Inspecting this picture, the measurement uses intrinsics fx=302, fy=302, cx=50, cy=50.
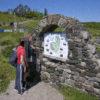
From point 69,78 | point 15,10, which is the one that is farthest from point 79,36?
point 15,10

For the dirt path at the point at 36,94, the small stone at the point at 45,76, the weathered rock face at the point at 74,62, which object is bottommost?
the dirt path at the point at 36,94

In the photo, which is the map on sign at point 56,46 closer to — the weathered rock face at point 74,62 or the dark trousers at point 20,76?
the weathered rock face at point 74,62

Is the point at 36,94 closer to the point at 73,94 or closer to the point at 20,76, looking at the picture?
the point at 20,76


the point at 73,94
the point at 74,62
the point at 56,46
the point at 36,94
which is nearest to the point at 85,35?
the point at 74,62

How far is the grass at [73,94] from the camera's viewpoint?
32.6 feet

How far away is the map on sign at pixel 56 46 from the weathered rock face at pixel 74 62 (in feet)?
0.63

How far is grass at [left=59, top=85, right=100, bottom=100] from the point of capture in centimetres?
995

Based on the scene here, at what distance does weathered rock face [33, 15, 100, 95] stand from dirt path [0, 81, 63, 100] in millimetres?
503

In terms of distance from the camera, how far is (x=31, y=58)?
40.0 feet

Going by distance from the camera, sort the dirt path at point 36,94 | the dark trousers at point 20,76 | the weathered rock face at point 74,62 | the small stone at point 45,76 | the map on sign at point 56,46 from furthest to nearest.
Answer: the small stone at point 45,76, the map on sign at point 56,46, the dark trousers at point 20,76, the dirt path at point 36,94, the weathered rock face at point 74,62

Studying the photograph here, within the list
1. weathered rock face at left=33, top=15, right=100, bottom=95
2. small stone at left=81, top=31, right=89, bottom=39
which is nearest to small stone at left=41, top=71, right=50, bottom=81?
weathered rock face at left=33, top=15, right=100, bottom=95

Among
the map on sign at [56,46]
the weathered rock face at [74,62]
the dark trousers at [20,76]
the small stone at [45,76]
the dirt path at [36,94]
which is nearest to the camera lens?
the weathered rock face at [74,62]

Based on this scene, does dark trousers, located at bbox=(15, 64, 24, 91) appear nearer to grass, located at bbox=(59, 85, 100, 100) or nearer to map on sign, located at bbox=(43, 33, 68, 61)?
map on sign, located at bbox=(43, 33, 68, 61)

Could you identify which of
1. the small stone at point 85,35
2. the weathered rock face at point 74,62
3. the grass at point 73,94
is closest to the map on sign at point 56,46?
the weathered rock face at point 74,62
